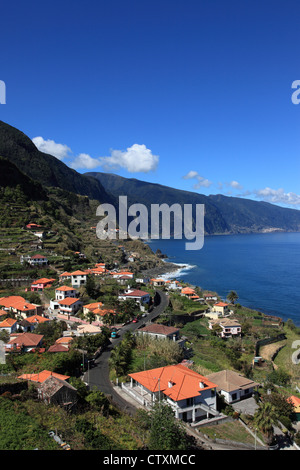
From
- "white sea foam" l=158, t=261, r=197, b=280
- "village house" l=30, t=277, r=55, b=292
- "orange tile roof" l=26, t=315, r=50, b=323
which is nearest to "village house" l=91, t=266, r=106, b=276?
"village house" l=30, t=277, r=55, b=292

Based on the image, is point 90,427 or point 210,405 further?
point 210,405

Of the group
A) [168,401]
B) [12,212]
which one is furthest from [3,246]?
[168,401]

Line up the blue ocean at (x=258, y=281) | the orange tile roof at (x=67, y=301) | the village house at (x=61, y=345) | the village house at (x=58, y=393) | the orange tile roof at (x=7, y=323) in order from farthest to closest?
the blue ocean at (x=258, y=281) → the orange tile roof at (x=67, y=301) → the orange tile roof at (x=7, y=323) → the village house at (x=61, y=345) → the village house at (x=58, y=393)

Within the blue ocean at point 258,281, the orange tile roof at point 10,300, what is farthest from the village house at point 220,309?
the orange tile roof at point 10,300

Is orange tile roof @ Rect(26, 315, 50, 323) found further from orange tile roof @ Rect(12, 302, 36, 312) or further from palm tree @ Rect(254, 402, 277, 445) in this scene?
palm tree @ Rect(254, 402, 277, 445)

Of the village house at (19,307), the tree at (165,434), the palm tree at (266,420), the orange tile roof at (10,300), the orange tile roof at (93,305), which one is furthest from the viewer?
the orange tile roof at (93,305)

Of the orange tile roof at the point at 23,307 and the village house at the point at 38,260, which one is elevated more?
the village house at the point at 38,260

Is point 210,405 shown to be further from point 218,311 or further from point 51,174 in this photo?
point 51,174

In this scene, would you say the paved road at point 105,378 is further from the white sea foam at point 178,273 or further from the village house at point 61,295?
the white sea foam at point 178,273
